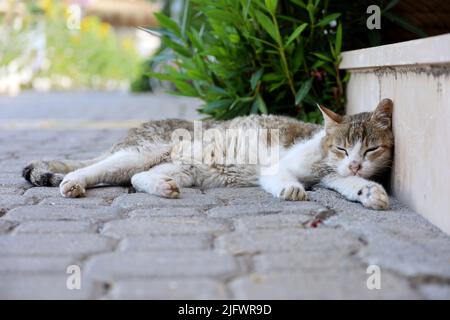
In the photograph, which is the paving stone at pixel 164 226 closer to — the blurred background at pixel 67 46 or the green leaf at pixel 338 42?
the green leaf at pixel 338 42

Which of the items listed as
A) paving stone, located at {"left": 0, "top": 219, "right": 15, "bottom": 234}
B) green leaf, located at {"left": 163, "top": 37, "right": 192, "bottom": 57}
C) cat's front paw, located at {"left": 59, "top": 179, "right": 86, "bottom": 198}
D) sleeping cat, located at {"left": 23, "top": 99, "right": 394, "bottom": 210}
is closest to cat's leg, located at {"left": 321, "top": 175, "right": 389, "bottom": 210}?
sleeping cat, located at {"left": 23, "top": 99, "right": 394, "bottom": 210}

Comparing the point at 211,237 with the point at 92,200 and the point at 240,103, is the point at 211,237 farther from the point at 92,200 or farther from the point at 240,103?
the point at 240,103

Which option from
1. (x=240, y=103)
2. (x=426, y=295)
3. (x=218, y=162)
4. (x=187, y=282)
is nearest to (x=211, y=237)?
(x=187, y=282)

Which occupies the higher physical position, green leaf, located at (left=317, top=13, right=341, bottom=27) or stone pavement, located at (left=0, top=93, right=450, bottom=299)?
green leaf, located at (left=317, top=13, right=341, bottom=27)

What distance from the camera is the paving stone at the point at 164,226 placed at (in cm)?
268

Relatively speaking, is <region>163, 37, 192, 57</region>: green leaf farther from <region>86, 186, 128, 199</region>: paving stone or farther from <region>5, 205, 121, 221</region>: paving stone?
<region>5, 205, 121, 221</region>: paving stone

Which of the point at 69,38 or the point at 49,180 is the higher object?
the point at 69,38

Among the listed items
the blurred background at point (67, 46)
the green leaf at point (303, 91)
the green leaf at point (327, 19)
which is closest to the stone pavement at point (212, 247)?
the green leaf at point (303, 91)

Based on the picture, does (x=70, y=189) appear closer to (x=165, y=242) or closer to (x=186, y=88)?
(x=165, y=242)

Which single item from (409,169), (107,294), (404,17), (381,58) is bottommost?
(107,294)

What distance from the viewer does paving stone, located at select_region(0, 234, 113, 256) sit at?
238 cm

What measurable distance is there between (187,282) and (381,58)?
2099 mm

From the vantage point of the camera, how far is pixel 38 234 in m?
2.63

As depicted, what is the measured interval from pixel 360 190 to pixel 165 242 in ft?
3.95
